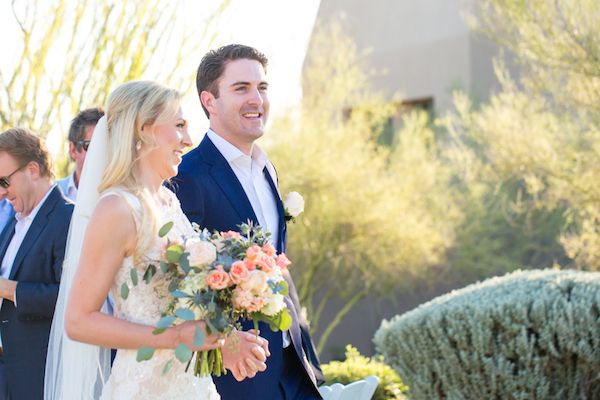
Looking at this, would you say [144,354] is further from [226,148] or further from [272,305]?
[226,148]

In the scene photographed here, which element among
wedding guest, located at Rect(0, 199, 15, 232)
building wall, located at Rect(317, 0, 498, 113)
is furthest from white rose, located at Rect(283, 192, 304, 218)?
building wall, located at Rect(317, 0, 498, 113)

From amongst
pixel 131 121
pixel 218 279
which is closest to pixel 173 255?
pixel 218 279

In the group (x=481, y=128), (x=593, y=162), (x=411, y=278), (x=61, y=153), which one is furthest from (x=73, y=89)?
(x=411, y=278)

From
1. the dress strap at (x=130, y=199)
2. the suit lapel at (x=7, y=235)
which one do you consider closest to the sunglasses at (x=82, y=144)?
the suit lapel at (x=7, y=235)

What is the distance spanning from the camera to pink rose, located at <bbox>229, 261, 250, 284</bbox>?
3.13 metres

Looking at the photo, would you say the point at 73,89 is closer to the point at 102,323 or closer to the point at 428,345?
the point at 428,345

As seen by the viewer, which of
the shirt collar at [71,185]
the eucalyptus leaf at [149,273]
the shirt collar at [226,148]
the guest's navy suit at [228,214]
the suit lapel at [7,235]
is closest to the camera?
the eucalyptus leaf at [149,273]

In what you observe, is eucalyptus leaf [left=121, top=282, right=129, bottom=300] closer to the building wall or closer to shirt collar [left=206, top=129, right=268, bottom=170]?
shirt collar [left=206, top=129, right=268, bottom=170]

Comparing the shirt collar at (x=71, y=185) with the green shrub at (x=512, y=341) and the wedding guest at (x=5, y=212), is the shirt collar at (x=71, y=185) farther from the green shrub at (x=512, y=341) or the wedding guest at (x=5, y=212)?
the green shrub at (x=512, y=341)

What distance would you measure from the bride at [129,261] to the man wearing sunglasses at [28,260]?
37.3 inches

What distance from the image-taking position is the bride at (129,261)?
10.2 ft

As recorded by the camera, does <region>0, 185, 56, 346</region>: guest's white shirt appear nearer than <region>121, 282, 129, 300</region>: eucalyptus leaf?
No

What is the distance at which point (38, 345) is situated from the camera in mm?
4520

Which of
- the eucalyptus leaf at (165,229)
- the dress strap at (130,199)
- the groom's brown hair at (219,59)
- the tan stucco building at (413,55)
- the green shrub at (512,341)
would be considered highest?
the tan stucco building at (413,55)
